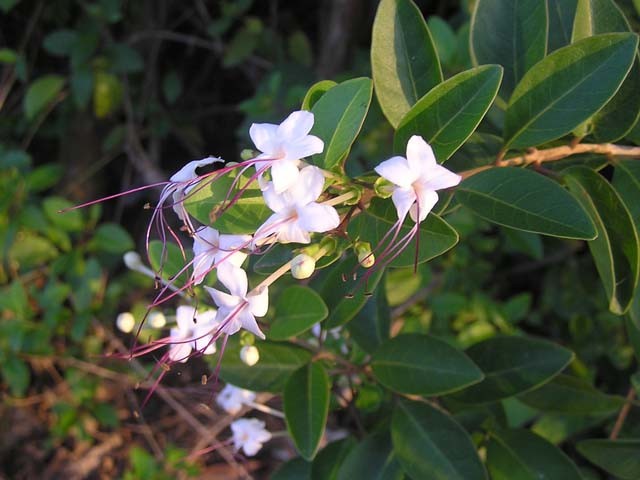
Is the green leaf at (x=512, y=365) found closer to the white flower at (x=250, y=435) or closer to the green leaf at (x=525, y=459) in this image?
the green leaf at (x=525, y=459)

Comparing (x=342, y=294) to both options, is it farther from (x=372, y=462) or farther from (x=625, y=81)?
(x=625, y=81)

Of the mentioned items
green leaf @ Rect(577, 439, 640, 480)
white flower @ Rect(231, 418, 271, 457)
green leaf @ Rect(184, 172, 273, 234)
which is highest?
green leaf @ Rect(184, 172, 273, 234)

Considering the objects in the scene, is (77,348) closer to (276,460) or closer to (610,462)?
(276,460)

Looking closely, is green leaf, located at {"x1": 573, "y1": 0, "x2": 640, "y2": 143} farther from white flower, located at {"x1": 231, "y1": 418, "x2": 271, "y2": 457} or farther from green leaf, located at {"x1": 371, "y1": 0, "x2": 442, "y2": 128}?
white flower, located at {"x1": 231, "y1": 418, "x2": 271, "y2": 457}

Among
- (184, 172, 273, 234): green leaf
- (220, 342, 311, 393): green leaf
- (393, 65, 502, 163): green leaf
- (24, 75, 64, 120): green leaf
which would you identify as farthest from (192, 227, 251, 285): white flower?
(24, 75, 64, 120): green leaf

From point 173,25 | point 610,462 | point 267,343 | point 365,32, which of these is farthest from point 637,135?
point 173,25

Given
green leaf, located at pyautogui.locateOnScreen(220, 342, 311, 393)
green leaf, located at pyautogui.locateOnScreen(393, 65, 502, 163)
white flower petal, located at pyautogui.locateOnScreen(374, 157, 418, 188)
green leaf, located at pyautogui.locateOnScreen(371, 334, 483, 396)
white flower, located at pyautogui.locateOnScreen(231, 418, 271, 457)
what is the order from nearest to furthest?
white flower petal, located at pyautogui.locateOnScreen(374, 157, 418, 188) → green leaf, located at pyautogui.locateOnScreen(393, 65, 502, 163) → green leaf, located at pyautogui.locateOnScreen(371, 334, 483, 396) → green leaf, located at pyautogui.locateOnScreen(220, 342, 311, 393) → white flower, located at pyautogui.locateOnScreen(231, 418, 271, 457)

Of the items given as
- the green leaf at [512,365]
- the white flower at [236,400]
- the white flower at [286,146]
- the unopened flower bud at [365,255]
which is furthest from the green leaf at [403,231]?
the white flower at [236,400]

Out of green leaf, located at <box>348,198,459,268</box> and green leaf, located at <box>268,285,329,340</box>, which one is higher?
green leaf, located at <box>348,198,459,268</box>

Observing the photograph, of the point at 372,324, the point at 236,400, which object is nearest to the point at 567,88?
the point at 372,324
